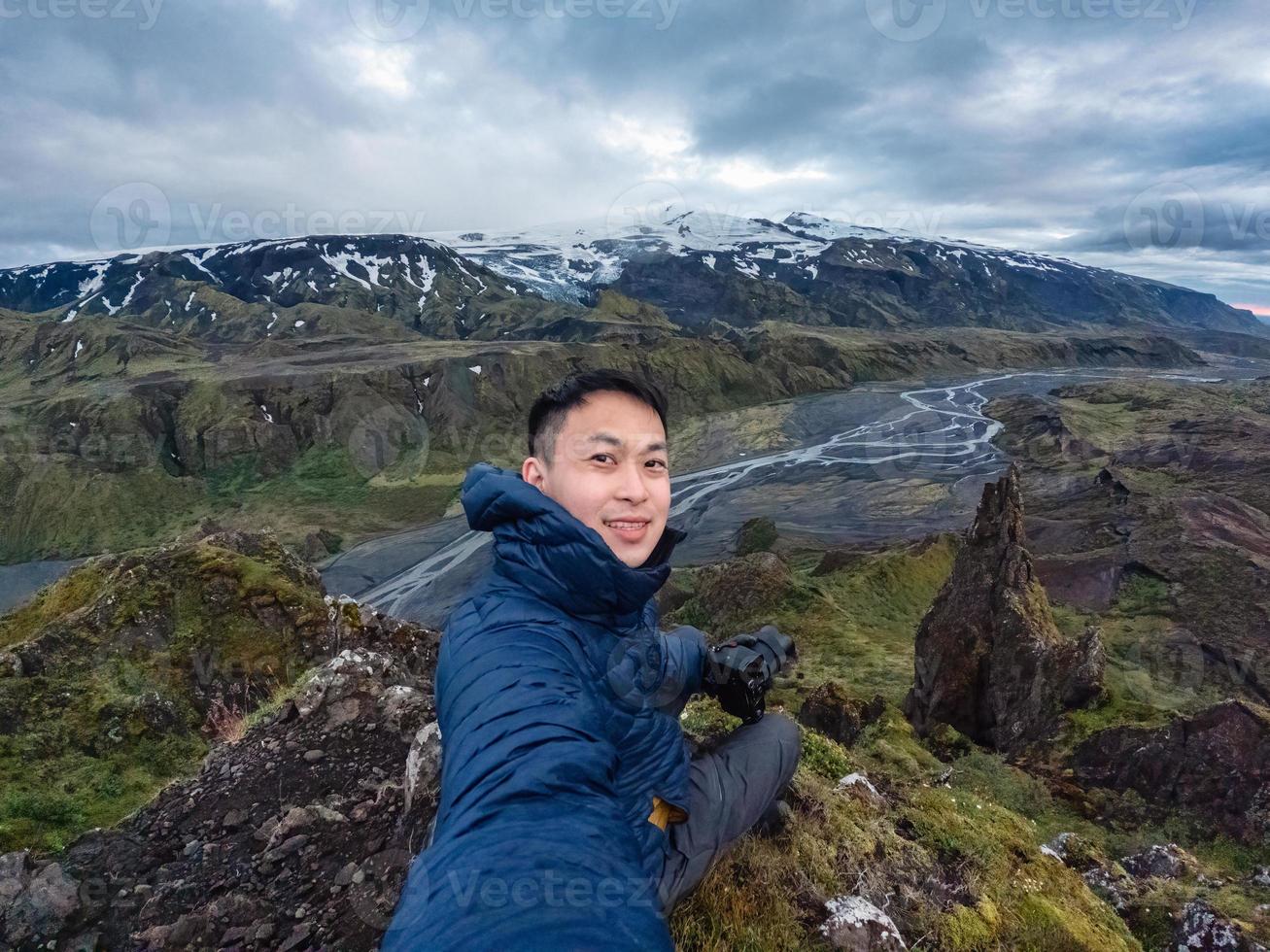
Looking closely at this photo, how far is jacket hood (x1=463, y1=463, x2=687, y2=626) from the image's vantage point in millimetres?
2869

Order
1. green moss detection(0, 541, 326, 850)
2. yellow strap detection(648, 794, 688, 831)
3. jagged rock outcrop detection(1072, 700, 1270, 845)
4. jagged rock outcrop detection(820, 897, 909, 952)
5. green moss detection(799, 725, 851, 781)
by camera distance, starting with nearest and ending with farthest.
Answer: yellow strap detection(648, 794, 688, 831) < jagged rock outcrop detection(820, 897, 909, 952) < green moss detection(799, 725, 851, 781) < green moss detection(0, 541, 326, 850) < jagged rock outcrop detection(1072, 700, 1270, 845)

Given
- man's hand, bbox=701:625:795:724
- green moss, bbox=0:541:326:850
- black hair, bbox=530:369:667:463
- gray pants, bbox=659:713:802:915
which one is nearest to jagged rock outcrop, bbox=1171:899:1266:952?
gray pants, bbox=659:713:802:915

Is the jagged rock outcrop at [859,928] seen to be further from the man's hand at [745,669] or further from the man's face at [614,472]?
the man's face at [614,472]

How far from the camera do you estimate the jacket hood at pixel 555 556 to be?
113 inches

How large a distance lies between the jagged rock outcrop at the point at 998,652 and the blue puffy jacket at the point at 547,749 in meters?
15.4

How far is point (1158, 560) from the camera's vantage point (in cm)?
3844

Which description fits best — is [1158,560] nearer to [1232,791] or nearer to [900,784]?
[1232,791]

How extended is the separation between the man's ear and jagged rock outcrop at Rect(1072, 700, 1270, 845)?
14.6 meters

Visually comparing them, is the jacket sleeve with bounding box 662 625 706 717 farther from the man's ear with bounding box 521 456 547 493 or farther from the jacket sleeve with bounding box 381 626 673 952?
the man's ear with bounding box 521 456 547 493

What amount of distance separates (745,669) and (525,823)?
2018 mm

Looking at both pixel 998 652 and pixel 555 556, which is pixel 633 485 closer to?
pixel 555 556

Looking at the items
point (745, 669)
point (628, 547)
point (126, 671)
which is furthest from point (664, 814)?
point (126, 671)

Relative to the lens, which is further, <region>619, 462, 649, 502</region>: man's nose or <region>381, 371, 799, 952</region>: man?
<region>619, 462, 649, 502</region>: man's nose

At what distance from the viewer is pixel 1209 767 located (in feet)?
38.6
